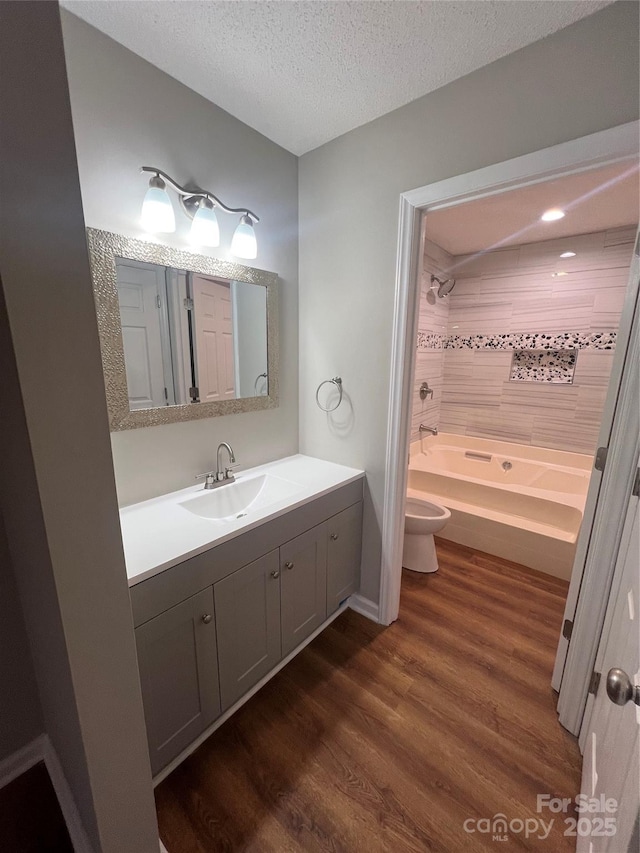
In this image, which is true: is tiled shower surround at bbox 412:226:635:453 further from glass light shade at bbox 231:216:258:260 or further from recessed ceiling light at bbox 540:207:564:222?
glass light shade at bbox 231:216:258:260

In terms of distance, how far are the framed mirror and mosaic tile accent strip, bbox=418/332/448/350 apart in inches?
69.9

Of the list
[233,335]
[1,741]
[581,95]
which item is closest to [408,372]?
[233,335]

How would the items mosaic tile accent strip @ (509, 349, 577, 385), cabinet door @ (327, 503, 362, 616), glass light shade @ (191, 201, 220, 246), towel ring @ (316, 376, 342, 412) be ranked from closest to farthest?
1. glass light shade @ (191, 201, 220, 246)
2. cabinet door @ (327, 503, 362, 616)
3. towel ring @ (316, 376, 342, 412)
4. mosaic tile accent strip @ (509, 349, 577, 385)

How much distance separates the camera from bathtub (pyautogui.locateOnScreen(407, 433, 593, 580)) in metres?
2.42

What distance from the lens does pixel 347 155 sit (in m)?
1.69

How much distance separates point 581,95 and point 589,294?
224 centimetres

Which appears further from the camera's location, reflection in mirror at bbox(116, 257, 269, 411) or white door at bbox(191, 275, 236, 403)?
white door at bbox(191, 275, 236, 403)

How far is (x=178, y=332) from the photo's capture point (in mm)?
1521

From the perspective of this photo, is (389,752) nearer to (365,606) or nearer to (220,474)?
(365,606)

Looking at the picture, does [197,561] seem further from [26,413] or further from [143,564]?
[26,413]

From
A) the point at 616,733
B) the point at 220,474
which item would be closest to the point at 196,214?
the point at 220,474

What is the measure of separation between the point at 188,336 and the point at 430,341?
251 centimetres

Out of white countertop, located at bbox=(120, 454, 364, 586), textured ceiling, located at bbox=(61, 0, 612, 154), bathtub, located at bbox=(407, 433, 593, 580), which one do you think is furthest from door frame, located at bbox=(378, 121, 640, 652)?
bathtub, located at bbox=(407, 433, 593, 580)

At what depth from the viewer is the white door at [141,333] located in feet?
4.40
